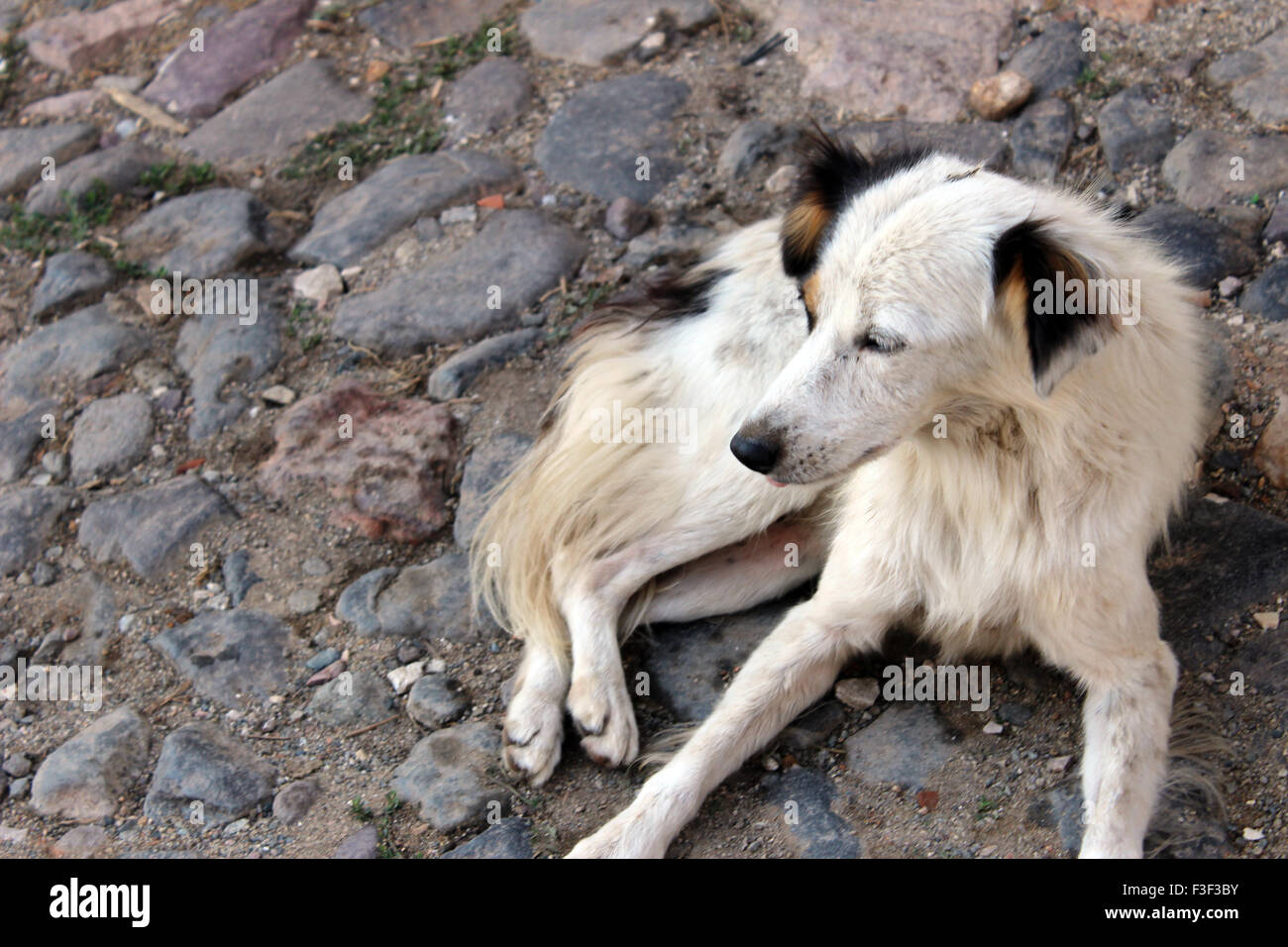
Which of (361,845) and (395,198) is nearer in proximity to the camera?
(361,845)

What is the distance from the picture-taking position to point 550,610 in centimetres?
350

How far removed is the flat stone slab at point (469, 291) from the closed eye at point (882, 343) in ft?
6.67

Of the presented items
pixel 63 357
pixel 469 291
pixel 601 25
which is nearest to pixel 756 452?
pixel 469 291

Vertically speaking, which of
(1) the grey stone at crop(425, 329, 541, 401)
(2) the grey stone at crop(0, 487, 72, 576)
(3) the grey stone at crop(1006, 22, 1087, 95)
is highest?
(3) the grey stone at crop(1006, 22, 1087, 95)

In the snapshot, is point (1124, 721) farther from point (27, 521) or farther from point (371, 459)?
point (27, 521)

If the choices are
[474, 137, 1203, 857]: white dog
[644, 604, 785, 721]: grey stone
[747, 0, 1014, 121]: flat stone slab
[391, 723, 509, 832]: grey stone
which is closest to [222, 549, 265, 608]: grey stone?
[474, 137, 1203, 857]: white dog

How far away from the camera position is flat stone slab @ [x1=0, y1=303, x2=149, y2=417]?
436 cm

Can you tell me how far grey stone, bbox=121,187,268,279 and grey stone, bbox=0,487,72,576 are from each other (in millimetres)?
1115

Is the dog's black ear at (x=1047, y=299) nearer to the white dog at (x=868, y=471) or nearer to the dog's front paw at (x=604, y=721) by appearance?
the white dog at (x=868, y=471)

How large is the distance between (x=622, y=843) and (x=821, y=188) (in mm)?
1667

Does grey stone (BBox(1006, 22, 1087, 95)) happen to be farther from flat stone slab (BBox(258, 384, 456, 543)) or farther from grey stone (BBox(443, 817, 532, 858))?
grey stone (BBox(443, 817, 532, 858))

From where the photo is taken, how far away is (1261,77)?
174 inches

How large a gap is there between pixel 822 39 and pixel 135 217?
2949 millimetres

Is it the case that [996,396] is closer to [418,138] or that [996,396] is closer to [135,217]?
[418,138]
